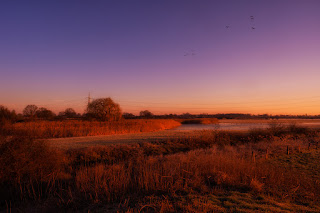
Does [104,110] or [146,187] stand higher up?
[104,110]

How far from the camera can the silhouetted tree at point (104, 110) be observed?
135ft

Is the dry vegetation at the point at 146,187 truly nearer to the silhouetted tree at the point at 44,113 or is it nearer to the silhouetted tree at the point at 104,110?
the silhouetted tree at the point at 104,110

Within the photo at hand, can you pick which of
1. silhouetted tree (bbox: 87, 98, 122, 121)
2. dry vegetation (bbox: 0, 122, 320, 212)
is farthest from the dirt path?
silhouetted tree (bbox: 87, 98, 122, 121)

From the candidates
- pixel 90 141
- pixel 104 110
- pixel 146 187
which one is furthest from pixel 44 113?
pixel 146 187

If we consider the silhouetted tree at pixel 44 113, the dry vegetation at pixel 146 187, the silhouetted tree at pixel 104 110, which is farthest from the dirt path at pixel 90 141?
the silhouetted tree at pixel 44 113

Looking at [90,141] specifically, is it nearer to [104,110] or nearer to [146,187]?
[146,187]

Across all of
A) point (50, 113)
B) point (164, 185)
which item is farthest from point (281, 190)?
point (50, 113)

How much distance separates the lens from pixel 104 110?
4122 cm

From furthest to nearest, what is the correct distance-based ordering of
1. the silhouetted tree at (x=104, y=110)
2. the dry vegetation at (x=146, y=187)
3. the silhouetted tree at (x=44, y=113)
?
1. the silhouetted tree at (x=44, y=113)
2. the silhouetted tree at (x=104, y=110)
3. the dry vegetation at (x=146, y=187)

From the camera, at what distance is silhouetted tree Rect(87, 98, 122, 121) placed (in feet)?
135

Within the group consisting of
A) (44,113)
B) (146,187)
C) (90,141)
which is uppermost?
(44,113)

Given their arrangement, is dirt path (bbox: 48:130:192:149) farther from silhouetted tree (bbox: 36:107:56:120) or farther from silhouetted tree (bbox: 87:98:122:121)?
silhouetted tree (bbox: 36:107:56:120)

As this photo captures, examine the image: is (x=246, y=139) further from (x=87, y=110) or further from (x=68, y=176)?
(x=87, y=110)

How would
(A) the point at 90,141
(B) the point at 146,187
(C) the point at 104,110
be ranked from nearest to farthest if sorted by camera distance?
1. (B) the point at 146,187
2. (A) the point at 90,141
3. (C) the point at 104,110
